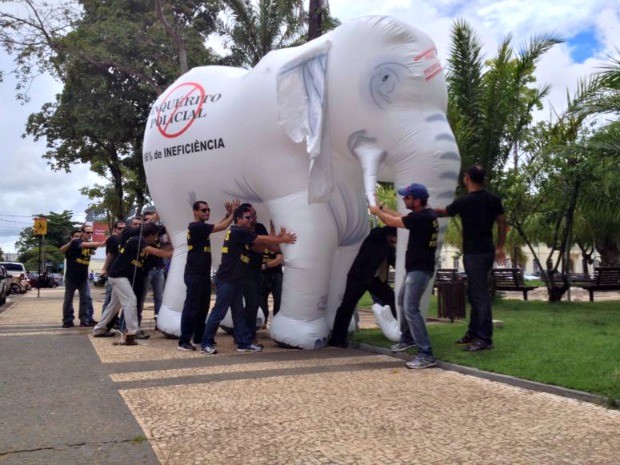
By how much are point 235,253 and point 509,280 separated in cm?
1025

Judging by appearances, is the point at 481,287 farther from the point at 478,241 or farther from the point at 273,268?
the point at 273,268

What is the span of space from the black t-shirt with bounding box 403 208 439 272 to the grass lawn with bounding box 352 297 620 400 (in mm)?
923

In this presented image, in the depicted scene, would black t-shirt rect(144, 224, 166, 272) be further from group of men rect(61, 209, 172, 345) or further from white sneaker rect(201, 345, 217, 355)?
white sneaker rect(201, 345, 217, 355)

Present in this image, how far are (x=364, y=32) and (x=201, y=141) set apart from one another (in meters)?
→ 2.31

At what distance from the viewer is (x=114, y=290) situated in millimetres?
8328

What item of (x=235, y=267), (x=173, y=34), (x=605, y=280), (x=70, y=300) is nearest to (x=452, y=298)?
(x=235, y=267)

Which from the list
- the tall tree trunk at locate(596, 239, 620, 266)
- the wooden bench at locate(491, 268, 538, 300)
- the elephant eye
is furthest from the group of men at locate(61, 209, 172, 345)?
the tall tree trunk at locate(596, 239, 620, 266)

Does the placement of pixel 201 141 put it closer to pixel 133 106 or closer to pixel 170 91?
pixel 170 91

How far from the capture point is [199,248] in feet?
24.4

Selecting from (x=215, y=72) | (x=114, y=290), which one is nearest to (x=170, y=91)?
(x=215, y=72)

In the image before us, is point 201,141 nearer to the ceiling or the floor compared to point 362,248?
nearer to the ceiling

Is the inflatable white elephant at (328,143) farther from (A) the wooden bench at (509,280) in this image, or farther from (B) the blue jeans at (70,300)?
(A) the wooden bench at (509,280)

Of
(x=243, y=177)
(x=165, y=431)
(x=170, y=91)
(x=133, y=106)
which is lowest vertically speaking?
(x=165, y=431)

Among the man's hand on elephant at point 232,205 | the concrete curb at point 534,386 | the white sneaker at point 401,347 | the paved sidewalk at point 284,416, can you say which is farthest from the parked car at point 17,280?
the concrete curb at point 534,386
